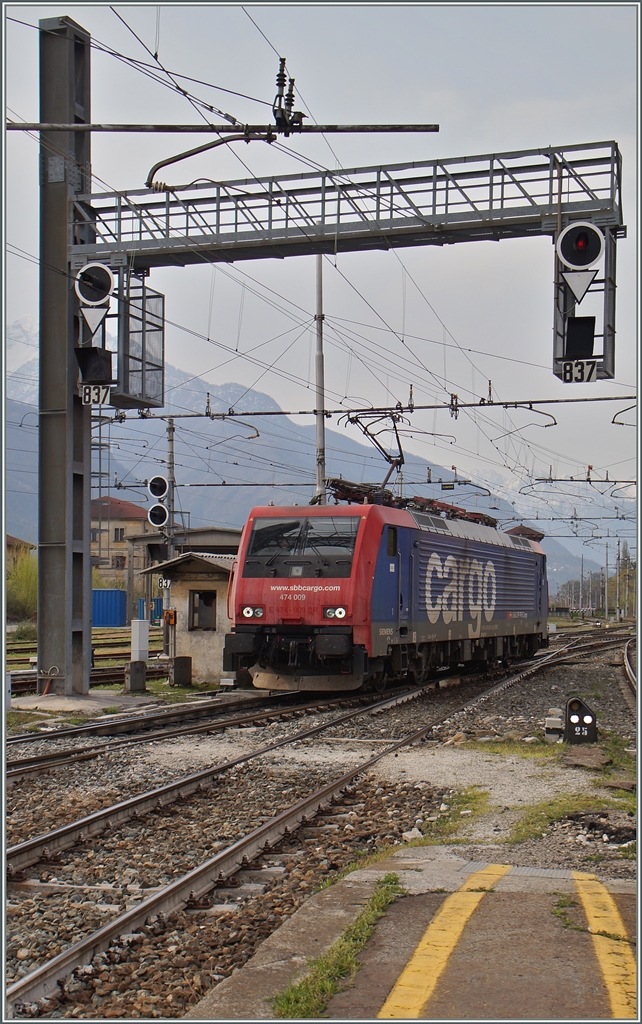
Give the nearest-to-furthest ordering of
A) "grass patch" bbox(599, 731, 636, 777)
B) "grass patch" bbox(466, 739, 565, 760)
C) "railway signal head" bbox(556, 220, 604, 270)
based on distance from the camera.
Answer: "grass patch" bbox(599, 731, 636, 777), "grass patch" bbox(466, 739, 565, 760), "railway signal head" bbox(556, 220, 604, 270)

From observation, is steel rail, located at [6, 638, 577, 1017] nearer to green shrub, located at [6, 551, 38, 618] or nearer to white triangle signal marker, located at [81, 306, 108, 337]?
white triangle signal marker, located at [81, 306, 108, 337]

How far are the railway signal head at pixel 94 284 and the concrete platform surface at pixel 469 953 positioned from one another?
1238cm

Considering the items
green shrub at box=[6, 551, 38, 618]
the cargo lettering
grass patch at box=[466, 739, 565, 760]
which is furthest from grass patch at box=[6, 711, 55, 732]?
green shrub at box=[6, 551, 38, 618]

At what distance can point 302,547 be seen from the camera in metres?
16.2

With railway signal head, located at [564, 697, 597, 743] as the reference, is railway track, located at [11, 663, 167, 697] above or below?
below

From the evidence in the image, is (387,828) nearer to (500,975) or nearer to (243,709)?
(500,975)

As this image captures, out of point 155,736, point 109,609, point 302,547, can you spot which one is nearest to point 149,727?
point 155,736

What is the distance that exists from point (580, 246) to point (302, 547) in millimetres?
6575

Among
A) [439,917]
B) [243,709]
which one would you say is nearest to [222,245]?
[243,709]

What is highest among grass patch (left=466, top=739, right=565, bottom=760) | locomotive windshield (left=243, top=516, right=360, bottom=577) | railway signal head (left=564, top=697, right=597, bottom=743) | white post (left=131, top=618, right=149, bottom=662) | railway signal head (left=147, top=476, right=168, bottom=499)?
railway signal head (left=147, top=476, right=168, bottom=499)

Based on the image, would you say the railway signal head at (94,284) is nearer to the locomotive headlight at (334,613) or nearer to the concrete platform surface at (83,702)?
the locomotive headlight at (334,613)

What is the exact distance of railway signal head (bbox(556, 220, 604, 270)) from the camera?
38.6 feet

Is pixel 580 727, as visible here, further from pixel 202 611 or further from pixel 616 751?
pixel 202 611

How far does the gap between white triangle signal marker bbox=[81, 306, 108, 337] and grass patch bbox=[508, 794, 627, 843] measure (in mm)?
10930
